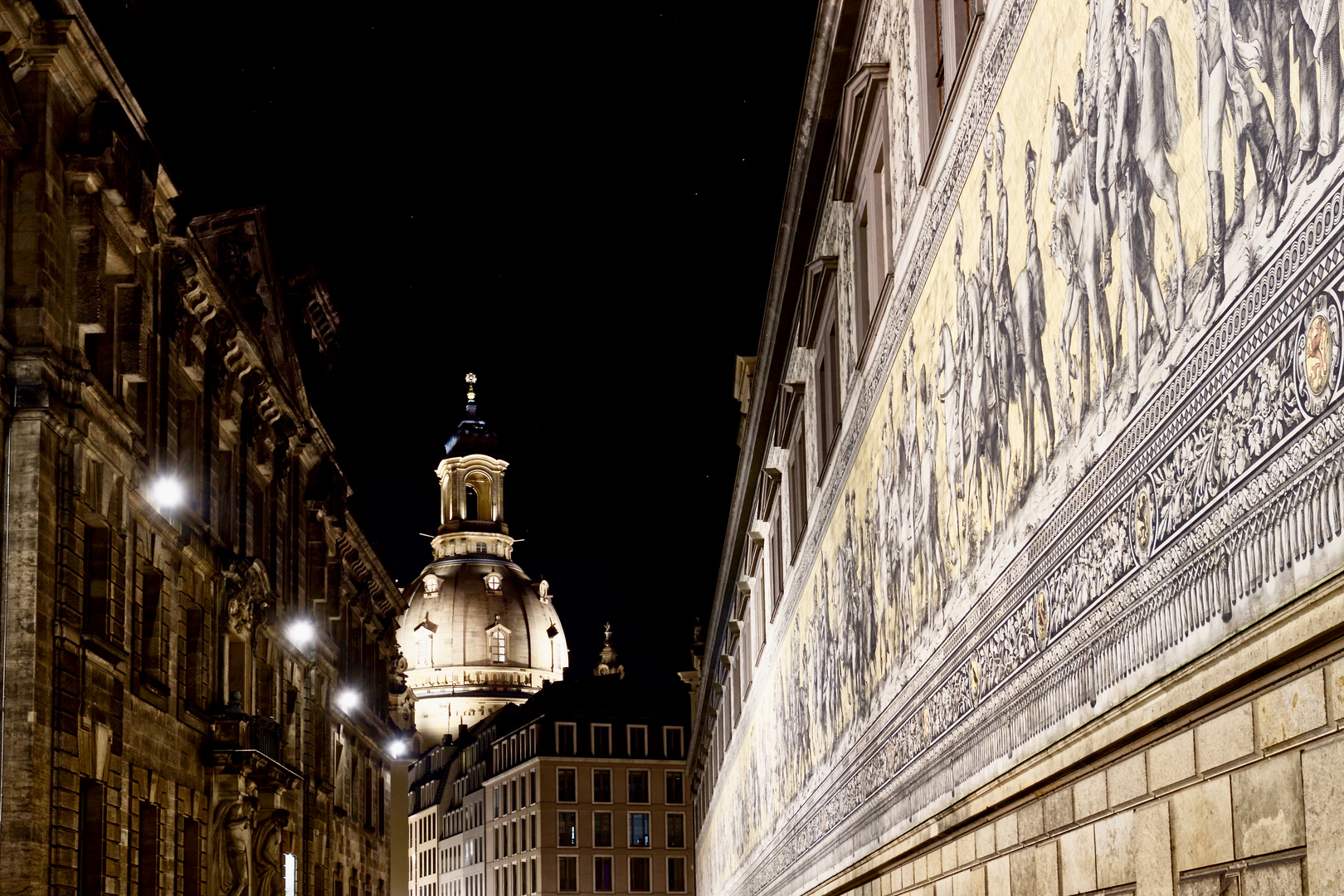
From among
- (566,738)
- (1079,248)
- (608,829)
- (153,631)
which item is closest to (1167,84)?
(1079,248)

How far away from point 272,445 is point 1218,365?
38.0 metres

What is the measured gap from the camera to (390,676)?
220ft

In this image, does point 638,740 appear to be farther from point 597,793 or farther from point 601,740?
point 597,793

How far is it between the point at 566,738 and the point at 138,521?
83.0 meters

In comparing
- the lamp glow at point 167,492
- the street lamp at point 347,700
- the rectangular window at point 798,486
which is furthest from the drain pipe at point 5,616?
the street lamp at point 347,700

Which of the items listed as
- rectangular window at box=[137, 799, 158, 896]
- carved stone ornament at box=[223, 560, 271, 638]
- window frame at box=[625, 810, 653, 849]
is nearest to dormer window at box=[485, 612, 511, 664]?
window frame at box=[625, 810, 653, 849]

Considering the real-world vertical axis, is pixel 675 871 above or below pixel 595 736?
below

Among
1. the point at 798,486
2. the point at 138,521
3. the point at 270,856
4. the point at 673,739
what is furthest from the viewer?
the point at 673,739

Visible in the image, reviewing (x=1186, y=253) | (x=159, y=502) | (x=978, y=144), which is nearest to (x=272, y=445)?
(x=159, y=502)

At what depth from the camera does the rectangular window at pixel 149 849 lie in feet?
95.6

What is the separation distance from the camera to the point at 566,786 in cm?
10931

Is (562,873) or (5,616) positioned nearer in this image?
(5,616)

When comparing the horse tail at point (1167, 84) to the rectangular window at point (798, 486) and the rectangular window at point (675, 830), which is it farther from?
the rectangular window at point (675, 830)

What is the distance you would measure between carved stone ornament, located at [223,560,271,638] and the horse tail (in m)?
31.0
